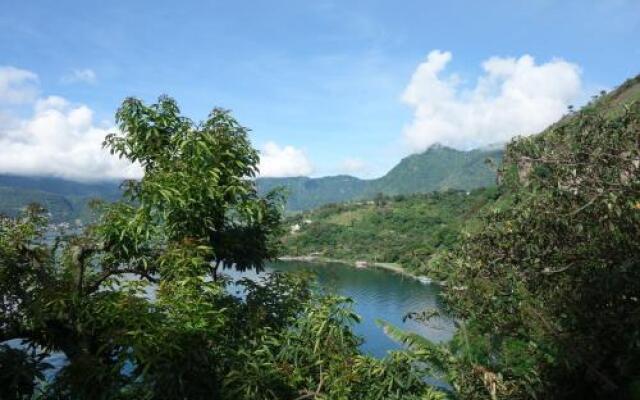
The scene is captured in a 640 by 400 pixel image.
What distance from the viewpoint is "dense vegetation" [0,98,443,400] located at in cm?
355

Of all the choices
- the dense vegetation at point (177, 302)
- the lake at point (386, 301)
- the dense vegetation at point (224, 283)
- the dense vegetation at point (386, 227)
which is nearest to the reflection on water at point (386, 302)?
the lake at point (386, 301)

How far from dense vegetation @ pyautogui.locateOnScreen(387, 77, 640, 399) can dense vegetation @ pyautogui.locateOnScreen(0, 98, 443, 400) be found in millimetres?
1284

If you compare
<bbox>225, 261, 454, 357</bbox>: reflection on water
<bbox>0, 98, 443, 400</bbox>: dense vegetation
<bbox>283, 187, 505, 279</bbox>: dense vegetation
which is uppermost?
<bbox>0, 98, 443, 400</bbox>: dense vegetation

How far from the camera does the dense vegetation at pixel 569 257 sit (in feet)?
20.5

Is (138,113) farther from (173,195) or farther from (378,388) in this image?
(378,388)

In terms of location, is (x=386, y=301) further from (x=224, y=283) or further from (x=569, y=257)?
(x=224, y=283)

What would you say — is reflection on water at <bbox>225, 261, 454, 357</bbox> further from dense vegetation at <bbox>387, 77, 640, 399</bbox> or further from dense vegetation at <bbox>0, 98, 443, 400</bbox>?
dense vegetation at <bbox>0, 98, 443, 400</bbox>

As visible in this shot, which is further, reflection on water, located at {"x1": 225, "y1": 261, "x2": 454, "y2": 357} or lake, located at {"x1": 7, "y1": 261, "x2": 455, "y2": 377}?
reflection on water, located at {"x1": 225, "y1": 261, "x2": 454, "y2": 357}

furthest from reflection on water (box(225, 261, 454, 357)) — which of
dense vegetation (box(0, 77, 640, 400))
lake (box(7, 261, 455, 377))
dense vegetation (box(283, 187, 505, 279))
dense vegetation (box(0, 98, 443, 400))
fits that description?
dense vegetation (box(0, 98, 443, 400))

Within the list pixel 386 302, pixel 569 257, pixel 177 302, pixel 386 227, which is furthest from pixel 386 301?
pixel 177 302

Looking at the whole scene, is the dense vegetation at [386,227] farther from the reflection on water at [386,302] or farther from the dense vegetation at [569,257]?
the dense vegetation at [569,257]

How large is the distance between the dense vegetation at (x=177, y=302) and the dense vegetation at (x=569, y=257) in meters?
1.28

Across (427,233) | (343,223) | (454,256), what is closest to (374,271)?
(427,233)

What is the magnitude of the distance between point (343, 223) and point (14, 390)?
617 feet
